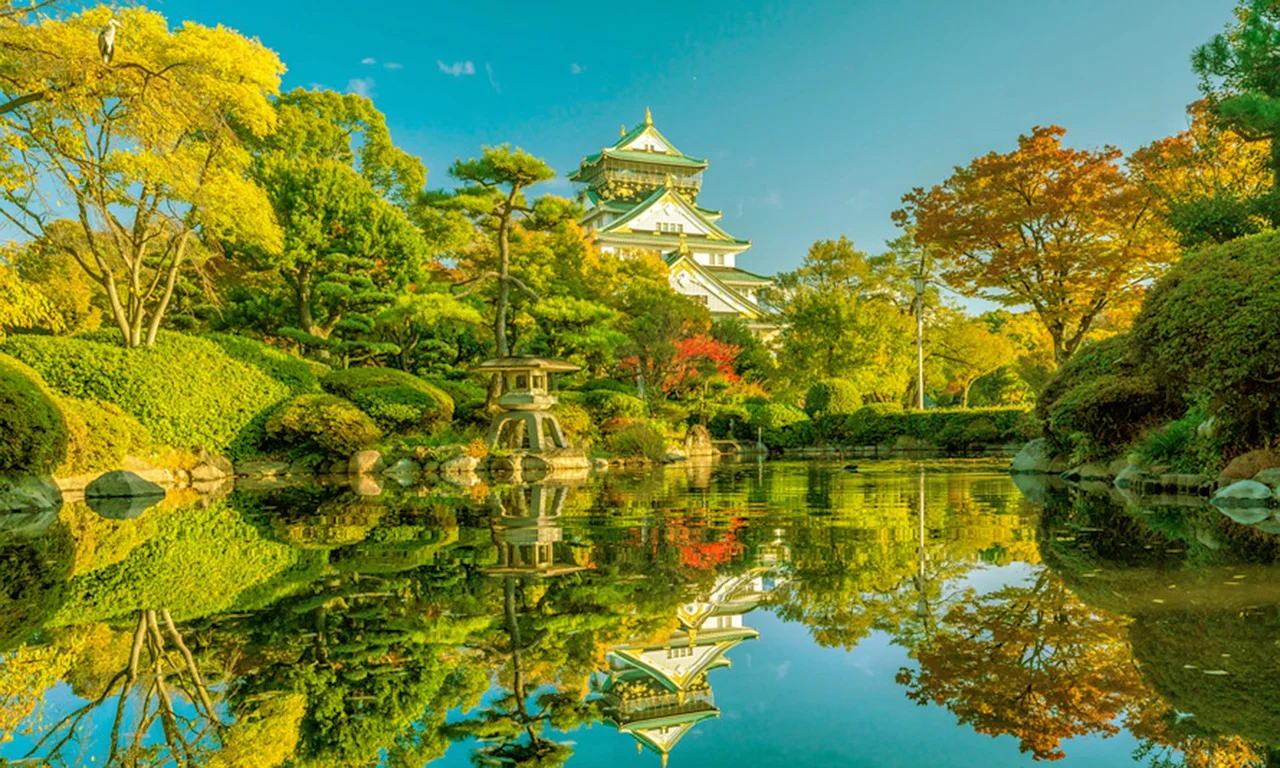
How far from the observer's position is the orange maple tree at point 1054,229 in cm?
1716

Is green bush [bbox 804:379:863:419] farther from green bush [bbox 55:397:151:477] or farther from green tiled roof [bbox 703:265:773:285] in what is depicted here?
green bush [bbox 55:397:151:477]

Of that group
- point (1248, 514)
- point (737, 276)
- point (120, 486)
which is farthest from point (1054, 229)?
point (737, 276)

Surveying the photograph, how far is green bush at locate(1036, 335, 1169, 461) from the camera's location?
1044cm

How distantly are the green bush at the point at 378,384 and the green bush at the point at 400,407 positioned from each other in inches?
2.9

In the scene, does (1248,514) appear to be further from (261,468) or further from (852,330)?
(852,330)

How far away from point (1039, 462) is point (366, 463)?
1153 centimetres

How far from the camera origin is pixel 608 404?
1947cm

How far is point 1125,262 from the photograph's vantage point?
17281 millimetres

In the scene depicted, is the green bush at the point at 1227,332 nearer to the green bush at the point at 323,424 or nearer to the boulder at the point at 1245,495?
the boulder at the point at 1245,495

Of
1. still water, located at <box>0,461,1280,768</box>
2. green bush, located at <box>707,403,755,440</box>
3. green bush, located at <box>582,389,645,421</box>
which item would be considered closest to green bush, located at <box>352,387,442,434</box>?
green bush, located at <box>582,389,645,421</box>

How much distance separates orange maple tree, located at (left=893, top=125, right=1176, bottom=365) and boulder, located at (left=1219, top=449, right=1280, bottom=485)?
10029 mm

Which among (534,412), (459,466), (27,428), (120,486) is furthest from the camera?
(534,412)

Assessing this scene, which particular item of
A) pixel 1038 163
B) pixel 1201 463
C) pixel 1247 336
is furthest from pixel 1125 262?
pixel 1247 336

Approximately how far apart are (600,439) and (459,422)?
129 inches
